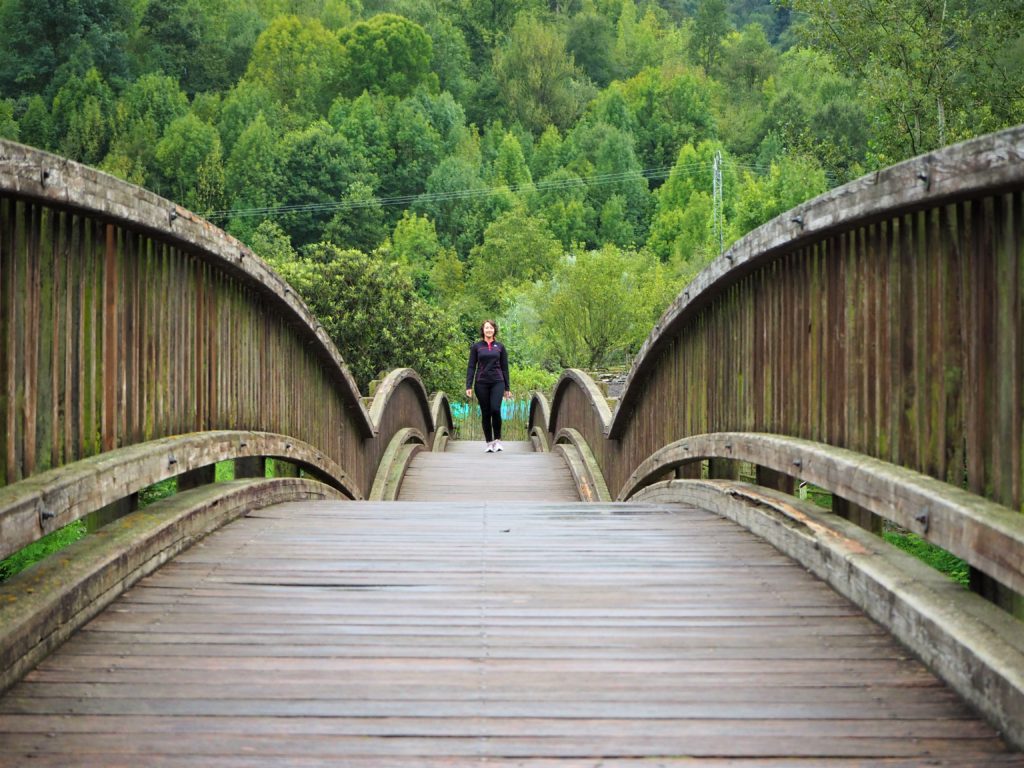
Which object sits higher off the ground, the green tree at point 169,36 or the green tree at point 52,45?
the green tree at point 169,36

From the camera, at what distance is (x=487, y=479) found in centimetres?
1219

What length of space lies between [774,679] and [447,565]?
1.75 meters

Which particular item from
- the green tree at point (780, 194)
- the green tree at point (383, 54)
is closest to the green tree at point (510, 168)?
the green tree at point (383, 54)

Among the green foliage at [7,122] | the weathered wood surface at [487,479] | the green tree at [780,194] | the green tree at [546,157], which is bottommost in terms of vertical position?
the weathered wood surface at [487,479]

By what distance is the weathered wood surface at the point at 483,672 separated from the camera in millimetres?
2529

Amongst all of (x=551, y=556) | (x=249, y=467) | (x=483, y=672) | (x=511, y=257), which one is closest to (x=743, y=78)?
(x=511, y=257)

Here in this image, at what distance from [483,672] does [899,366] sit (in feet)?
6.04

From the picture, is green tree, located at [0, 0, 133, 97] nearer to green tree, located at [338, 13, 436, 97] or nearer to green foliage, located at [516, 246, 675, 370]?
green tree, located at [338, 13, 436, 97]

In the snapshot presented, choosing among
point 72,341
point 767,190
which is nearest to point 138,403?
point 72,341

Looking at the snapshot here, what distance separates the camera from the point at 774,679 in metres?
3.00

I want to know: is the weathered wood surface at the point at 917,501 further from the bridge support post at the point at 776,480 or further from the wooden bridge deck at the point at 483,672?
the wooden bridge deck at the point at 483,672

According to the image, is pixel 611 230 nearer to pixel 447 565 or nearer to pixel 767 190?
pixel 767 190

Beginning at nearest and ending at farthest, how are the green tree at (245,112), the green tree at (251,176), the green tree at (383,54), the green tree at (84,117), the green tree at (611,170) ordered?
the green tree at (251,176)
the green tree at (84,117)
the green tree at (245,112)
the green tree at (611,170)
the green tree at (383,54)

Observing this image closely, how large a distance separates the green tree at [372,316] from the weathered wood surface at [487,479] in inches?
639
